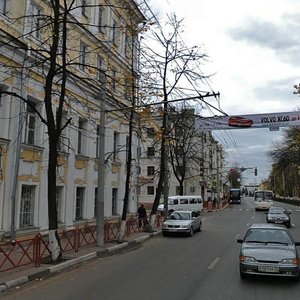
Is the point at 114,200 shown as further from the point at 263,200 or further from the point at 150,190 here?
the point at 150,190

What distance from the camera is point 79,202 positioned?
2450cm

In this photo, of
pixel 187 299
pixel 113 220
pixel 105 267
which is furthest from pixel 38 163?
pixel 187 299

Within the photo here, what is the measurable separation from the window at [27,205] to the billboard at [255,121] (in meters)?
11.7

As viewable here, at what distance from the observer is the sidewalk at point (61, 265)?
10.9m

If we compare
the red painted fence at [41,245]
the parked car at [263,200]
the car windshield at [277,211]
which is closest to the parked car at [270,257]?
the red painted fence at [41,245]

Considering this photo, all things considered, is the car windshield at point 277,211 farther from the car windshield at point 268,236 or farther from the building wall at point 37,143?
the car windshield at point 268,236

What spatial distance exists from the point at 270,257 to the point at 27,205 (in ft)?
38.6

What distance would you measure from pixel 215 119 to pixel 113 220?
962 cm

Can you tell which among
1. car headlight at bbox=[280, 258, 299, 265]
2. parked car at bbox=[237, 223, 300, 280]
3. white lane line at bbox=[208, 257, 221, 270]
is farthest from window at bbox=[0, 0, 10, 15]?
car headlight at bbox=[280, 258, 299, 265]

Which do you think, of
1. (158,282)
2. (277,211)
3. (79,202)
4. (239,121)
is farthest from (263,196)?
(158,282)

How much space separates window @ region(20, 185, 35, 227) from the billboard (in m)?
11.7

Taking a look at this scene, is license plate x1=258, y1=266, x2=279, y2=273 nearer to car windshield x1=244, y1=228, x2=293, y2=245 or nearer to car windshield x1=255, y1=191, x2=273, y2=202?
car windshield x1=244, y1=228, x2=293, y2=245

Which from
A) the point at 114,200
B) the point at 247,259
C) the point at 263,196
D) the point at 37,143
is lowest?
the point at 247,259

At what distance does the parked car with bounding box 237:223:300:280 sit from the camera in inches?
422
